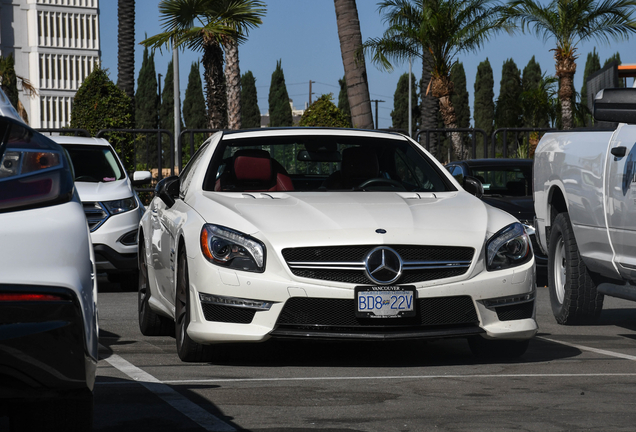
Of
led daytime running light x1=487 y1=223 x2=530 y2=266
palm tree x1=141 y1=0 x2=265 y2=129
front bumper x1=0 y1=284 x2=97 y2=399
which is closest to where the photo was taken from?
front bumper x1=0 y1=284 x2=97 y2=399

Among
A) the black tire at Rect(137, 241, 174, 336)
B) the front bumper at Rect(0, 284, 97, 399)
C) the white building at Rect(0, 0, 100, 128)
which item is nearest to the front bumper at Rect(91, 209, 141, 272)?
the black tire at Rect(137, 241, 174, 336)

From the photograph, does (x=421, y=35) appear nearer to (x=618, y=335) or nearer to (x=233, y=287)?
(x=618, y=335)

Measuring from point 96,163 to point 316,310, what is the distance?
23.6 ft

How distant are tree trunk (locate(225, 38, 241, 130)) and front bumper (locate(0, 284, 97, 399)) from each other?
88.2 feet

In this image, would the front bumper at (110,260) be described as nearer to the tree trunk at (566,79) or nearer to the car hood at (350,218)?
the car hood at (350,218)

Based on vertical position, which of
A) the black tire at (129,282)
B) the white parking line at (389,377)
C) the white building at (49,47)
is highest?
the white building at (49,47)

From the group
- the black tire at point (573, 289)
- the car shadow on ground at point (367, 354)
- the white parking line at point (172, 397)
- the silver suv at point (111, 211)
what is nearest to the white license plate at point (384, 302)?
the car shadow on ground at point (367, 354)

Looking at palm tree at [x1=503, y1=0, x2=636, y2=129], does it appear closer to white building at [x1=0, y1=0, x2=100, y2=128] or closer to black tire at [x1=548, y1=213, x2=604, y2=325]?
black tire at [x1=548, y1=213, x2=604, y2=325]

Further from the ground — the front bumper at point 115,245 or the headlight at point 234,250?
the headlight at point 234,250

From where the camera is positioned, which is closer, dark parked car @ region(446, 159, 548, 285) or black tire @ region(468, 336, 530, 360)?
black tire @ region(468, 336, 530, 360)

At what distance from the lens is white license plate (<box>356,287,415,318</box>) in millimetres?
6043

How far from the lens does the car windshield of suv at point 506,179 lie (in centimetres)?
1379

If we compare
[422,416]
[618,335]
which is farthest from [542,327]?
[422,416]

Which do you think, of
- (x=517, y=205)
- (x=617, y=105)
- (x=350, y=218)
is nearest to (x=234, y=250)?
(x=350, y=218)
